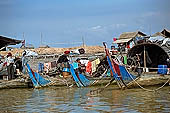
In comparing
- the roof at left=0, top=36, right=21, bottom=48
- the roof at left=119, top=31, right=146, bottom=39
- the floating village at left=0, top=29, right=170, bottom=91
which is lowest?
the floating village at left=0, top=29, right=170, bottom=91

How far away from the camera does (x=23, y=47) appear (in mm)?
32812

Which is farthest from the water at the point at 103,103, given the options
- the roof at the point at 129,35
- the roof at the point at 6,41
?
the roof at the point at 129,35

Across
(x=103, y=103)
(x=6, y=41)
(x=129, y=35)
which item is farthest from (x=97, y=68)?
(x=129, y=35)

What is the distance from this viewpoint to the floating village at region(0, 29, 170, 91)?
14.1m

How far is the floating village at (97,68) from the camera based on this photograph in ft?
46.2

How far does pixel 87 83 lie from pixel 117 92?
307 cm

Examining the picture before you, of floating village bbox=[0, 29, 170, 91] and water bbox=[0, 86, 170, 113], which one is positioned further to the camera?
floating village bbox=[0, 29, 170, 91]

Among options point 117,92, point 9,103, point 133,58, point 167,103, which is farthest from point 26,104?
point 133,58

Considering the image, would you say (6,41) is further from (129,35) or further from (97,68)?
(129,35)

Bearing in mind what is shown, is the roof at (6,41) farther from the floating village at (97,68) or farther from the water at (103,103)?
the water at (103,103)

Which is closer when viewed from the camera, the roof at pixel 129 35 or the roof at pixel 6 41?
the roof at pixel 6 41

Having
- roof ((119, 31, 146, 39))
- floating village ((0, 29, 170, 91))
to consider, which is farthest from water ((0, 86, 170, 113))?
roof ((119, 31, 146, 39))

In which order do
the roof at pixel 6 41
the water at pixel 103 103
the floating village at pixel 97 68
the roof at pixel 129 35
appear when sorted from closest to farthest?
the water at pixel 103 103 → the floating village at pixel 97 68 → the roof at pixel 6 41 → the roof at pixel 129 35

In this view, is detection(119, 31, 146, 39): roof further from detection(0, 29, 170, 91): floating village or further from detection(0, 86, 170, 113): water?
detection(0, 86, 170, 113): water
